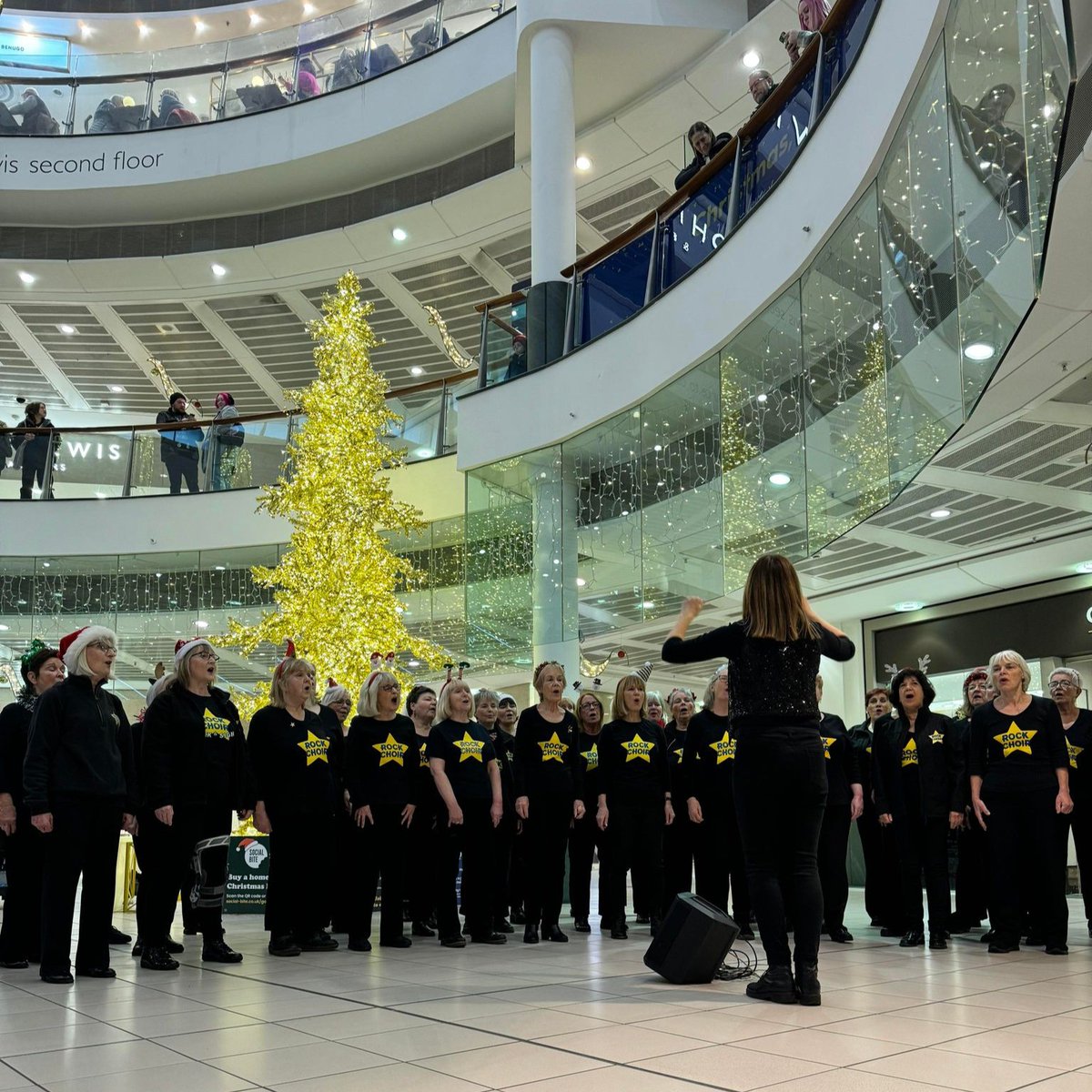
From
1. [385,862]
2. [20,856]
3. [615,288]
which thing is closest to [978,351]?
[385,862]

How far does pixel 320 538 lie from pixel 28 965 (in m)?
6.67

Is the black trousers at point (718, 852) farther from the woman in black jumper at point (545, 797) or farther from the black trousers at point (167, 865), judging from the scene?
the black trousers at point (167, 865)

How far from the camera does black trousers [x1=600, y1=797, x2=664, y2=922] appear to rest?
22.1ft

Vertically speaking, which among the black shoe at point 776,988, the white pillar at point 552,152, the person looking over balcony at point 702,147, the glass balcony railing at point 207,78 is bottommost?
the black shoe at point 776,988

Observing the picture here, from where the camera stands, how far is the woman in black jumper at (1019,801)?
5.64 meters

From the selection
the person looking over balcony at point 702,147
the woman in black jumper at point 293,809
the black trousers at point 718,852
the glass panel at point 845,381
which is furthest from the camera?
the person looking over balcony at point 702,147

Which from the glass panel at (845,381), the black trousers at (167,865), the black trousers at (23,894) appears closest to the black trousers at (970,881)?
the glass panel at (845,381)

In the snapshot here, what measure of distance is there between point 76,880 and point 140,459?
39.4 feet

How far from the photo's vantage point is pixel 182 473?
1576 centimetres

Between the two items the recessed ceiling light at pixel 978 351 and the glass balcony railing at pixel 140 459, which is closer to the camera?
the recessed ceiling light at pixel 978 351

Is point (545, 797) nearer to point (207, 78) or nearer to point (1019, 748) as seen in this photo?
point (1019, 748)

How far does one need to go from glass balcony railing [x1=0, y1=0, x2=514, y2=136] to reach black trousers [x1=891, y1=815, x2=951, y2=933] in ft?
47.1

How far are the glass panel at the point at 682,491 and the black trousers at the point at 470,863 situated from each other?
3.07 meters

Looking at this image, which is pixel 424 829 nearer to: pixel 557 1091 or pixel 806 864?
pixel 806 864
